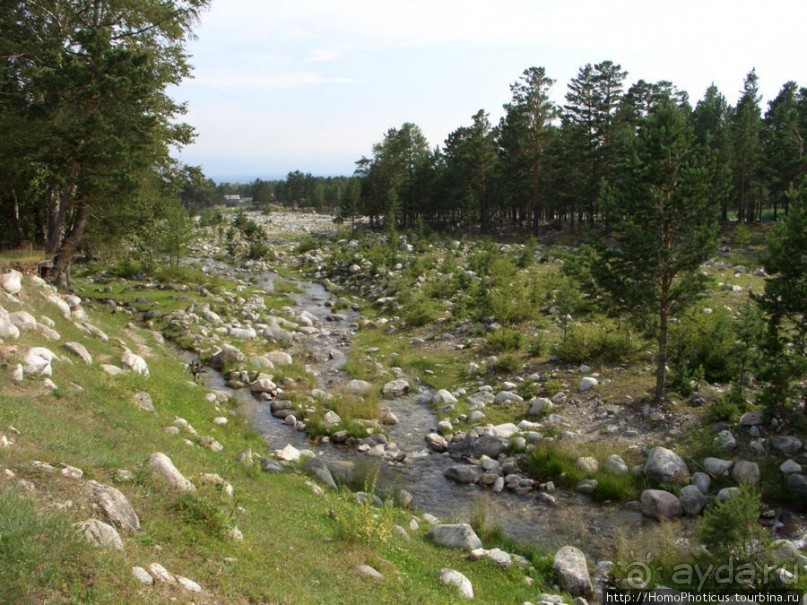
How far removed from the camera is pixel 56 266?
21.1 metres

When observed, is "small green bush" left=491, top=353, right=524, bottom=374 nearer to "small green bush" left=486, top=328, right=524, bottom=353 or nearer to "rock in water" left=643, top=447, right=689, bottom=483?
"small green bush" left=486, top=328, right=524, bottom=353

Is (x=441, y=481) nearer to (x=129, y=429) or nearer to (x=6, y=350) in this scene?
(x=129, y=429)

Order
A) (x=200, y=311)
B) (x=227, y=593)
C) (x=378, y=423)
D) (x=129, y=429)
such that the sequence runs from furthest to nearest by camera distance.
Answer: (x=200, y=311), (x=378, y=423), (x=129, y=429), (x=227, y=593)

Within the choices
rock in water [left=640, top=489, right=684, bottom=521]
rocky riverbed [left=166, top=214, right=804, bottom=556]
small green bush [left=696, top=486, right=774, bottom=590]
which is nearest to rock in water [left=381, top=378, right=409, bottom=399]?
rocky riverbed [left=166, top=214, right=804, bottom=556]

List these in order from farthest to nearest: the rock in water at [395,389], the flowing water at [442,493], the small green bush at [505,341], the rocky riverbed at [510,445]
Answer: the small green bush at [505,341] → the rock in water at [395,389] → the rocky riverbed at [510,445] → the flowing water at [442,493]

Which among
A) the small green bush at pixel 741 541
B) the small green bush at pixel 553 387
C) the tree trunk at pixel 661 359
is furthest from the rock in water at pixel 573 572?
the small green bush at pixel 553 387

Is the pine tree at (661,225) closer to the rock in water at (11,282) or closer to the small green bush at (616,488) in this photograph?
the small green bush at (616,488)

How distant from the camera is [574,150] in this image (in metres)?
48.3

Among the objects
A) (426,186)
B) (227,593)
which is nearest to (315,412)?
(227,593)

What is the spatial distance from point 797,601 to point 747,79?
57.2 meters

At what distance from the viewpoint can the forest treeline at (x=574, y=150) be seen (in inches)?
1800

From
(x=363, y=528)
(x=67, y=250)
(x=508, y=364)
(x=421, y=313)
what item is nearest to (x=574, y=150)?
(x=421, y=313)

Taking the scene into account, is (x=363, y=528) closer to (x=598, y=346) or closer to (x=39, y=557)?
(x=39, y=557)

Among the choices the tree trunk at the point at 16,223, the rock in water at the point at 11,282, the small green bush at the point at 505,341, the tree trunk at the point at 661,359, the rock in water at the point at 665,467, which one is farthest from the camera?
the tree trunk at the point at 16,223
